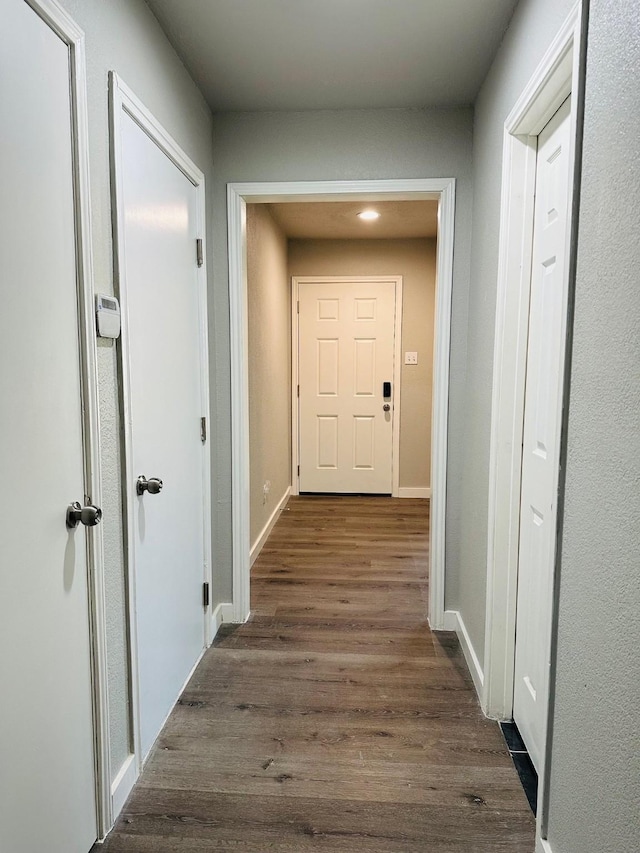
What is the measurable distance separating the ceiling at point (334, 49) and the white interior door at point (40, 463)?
2.75 feet

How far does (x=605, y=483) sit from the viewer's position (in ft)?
3.37

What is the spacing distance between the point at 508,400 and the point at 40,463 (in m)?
1.46

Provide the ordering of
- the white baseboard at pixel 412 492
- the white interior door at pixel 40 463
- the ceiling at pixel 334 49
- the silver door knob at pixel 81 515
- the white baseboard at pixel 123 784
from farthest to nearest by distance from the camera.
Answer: the white baseboard at pixel 412 492
the ceiling at pixel 334 49
the white baseboard at pixel 123 784
the silver door knob at pixel 81 515
the white interior door at pixel 40 463

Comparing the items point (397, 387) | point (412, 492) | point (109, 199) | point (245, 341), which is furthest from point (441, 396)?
point (412, 492)

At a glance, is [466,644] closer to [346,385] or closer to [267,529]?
[267,529]

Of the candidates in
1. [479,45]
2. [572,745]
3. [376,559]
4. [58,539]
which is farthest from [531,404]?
[376,559]

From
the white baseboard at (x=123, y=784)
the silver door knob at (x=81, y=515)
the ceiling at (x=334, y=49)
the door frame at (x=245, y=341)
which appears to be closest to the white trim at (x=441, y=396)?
the door frame at (x=245, y=341)

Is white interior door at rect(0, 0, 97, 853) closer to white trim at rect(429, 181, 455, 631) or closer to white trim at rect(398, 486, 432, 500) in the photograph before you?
white trim at rect(429, 181, 455, 631)

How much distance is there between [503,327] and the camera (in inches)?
73.1

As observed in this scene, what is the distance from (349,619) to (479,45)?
2513 millimetres

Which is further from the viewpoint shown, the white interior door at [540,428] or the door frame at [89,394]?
the white interior door at [540,428]

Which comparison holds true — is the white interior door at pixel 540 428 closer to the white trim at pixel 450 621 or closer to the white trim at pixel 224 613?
the white trim at pixel 450 621

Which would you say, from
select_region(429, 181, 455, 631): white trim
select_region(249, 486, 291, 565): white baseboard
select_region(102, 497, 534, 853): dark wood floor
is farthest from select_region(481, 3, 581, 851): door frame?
select_region(249, 486, 291, 565): white baseboard

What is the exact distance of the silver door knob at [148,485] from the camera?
5.54 ft
